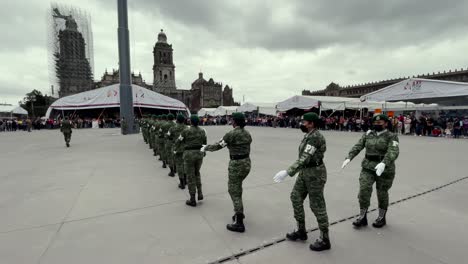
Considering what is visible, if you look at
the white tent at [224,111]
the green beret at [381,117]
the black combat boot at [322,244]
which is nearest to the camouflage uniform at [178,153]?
the black combat boot at [322,244]

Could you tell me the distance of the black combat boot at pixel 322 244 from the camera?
2856 mm

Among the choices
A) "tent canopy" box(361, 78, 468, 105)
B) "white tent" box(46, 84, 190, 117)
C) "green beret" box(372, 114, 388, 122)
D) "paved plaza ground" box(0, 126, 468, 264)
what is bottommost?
"paved plaza ground" box(0, 126, 468, 264)

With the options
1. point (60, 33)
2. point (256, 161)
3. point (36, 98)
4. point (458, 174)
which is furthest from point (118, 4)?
point (36, 98)

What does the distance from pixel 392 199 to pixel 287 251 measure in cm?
304

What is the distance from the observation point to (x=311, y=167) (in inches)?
114

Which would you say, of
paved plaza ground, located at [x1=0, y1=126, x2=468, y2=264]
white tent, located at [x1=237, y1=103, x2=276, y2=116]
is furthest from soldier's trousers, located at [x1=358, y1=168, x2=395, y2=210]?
white tent, located at [x1=237, y1=103, x2=276, y2=116]

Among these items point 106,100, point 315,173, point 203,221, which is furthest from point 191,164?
point 106,100

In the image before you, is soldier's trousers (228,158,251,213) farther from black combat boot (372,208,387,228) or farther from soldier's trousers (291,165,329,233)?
black combat boot (372,208,387,228)

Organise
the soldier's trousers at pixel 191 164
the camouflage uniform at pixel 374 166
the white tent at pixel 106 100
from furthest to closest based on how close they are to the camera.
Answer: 1. the white tent at pixel 106 100
2. the soldier's trousers at pixel 191 164
3. the camouflage uniform at pixel 374 166

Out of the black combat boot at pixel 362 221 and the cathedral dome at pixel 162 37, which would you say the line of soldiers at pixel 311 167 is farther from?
the cathedral dome at pixel 162 37

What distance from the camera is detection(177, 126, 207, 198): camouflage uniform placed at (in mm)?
4422

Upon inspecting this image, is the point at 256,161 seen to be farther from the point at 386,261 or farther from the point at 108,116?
the point at 108,116

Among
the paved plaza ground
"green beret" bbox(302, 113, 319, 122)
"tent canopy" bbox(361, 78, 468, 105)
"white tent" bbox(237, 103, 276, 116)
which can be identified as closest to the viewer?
the paved plaza ground

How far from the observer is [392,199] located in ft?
15.2
